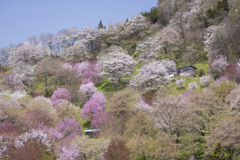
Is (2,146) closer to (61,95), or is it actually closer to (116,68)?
(61,95)

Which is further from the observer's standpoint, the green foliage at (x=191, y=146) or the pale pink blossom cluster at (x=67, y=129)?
the pale pink blossom cluster at (x=67, y=129)

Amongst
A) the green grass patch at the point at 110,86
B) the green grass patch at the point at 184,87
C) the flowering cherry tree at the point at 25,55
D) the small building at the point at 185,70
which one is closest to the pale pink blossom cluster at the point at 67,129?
the green grass patch at the point at 110,86

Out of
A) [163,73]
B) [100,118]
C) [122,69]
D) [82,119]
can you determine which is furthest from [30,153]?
[122,69]

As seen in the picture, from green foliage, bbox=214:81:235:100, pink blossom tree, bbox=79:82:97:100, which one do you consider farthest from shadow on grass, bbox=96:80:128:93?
green foliage, bbox=214:81:235:100

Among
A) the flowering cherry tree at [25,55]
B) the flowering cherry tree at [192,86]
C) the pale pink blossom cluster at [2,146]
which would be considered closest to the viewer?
the pale pink blossom cluster at [2,146]

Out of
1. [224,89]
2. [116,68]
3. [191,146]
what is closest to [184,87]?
[224,89]

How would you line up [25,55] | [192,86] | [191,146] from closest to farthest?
[191,146] < [192,86] < [25,55]

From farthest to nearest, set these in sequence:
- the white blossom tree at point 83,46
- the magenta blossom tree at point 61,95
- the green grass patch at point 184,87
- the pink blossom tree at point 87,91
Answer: the white blossom tree at point 83,46
the magenta blossom tree at point 61,95
the pink blossom tree at point 87,91
the green grass patch at point 184,87

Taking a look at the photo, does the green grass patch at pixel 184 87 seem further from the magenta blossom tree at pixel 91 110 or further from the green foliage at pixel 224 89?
the magenta blossom tree at pixel 91 110

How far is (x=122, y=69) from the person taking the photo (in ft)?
152

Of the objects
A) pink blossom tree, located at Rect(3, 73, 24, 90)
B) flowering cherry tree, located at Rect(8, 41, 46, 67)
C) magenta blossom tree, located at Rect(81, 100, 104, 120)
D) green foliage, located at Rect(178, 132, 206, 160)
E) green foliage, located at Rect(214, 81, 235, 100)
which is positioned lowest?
green foliage, located at Rect(178, 132, 206, 160)

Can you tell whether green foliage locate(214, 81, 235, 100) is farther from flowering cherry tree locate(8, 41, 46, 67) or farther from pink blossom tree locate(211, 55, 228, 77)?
flowering cherry tree locate(8, 41, 46, 67)

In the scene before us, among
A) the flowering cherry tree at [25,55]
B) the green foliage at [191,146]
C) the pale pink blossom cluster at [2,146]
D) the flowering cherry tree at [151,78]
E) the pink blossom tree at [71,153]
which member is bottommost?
the green foliage at [191,146]

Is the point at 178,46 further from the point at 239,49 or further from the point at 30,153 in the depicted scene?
the point at 30,153
